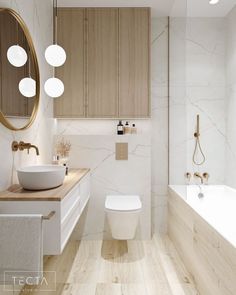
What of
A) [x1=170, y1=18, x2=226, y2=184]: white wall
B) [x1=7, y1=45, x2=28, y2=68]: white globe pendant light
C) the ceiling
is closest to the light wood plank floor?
[x1=170, y1=18, x2=226, y2=184]: white wall

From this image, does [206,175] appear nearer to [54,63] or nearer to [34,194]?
[54,63]

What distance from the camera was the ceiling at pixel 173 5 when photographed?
3125 millimetres

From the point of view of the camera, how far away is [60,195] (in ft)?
5.60

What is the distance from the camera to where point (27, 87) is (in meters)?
2.33

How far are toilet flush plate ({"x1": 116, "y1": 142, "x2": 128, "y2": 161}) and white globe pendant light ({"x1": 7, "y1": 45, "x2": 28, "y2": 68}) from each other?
4.68ft

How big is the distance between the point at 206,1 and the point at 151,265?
2762 mm

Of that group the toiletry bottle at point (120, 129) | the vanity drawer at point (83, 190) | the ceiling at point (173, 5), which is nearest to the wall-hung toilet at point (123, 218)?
the vanity drawer at point (83, 190)

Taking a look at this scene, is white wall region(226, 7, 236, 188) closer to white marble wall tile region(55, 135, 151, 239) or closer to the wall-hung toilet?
white marble wall tile region(55, 135, 151, 239)

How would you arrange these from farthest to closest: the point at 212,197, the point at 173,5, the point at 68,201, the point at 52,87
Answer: the point at 212,197 → the point at 173,5 → the point at 52,87 → the point at 68,201

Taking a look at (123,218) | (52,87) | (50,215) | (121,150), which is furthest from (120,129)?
(50,215)

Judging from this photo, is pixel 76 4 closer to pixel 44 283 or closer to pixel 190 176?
pixel 190 176

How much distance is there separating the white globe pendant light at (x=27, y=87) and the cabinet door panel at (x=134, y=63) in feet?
3.69

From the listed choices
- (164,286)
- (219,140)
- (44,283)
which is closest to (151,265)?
(164,286)

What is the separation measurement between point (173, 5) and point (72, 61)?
1277 millimetres
